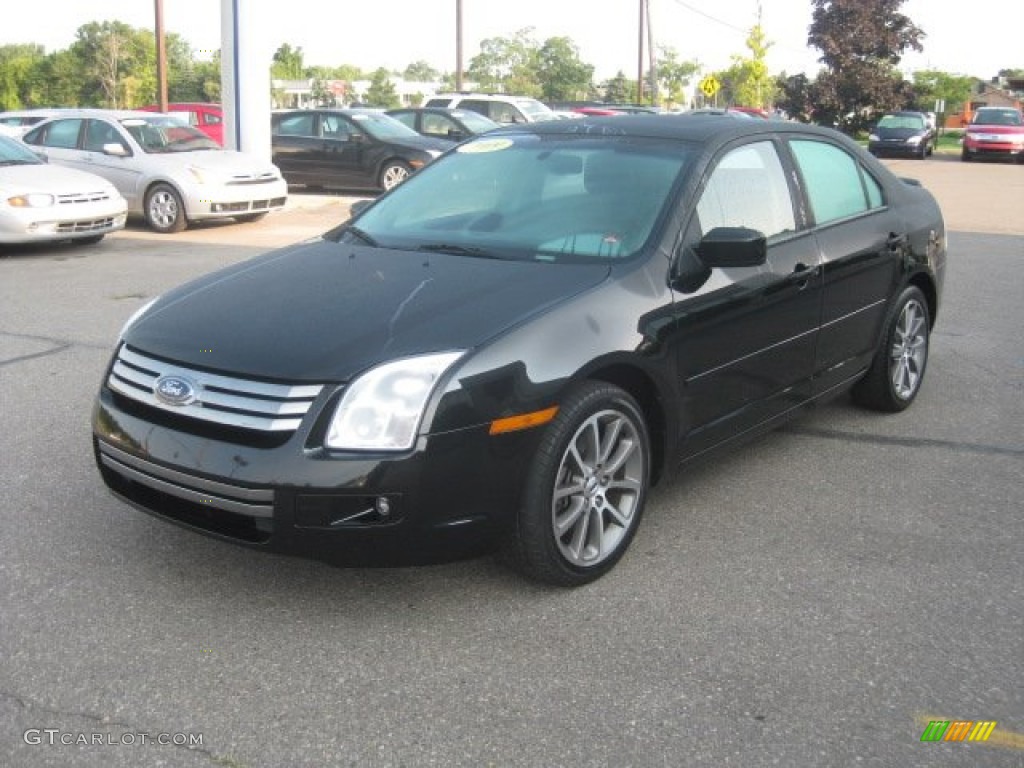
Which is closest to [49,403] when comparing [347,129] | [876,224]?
[876,224]

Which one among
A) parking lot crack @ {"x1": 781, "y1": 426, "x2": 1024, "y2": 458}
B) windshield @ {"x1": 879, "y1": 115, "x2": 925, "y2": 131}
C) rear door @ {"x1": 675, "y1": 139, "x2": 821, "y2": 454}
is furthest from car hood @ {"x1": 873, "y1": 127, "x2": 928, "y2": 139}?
rear door @ {"x1": 675, "y1": 139, "x2": 821, "y2": 454}

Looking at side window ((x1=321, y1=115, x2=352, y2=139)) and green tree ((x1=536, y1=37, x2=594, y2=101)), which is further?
green tree ((x1=536, y1=37, x2=594, y2=101))

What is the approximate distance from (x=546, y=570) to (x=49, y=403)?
11.5 feet

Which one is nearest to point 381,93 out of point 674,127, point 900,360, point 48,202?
point 48,202

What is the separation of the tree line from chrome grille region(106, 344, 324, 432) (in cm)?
3717

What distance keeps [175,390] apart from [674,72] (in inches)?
4915

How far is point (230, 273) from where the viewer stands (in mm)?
4379

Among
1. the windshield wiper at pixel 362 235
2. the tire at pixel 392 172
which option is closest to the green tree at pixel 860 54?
the tire at pixel 392 172

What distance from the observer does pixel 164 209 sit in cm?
1400

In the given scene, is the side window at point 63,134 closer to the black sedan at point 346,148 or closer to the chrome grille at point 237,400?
the black sedan at point 346,148

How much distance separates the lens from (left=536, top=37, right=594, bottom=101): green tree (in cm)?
11669

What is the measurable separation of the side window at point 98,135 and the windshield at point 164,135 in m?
0.18

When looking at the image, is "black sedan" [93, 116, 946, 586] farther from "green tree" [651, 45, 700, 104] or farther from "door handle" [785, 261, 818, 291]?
"green tree" [651, 45, 700, 104]

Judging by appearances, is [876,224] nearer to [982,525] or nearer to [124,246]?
[982,525]
